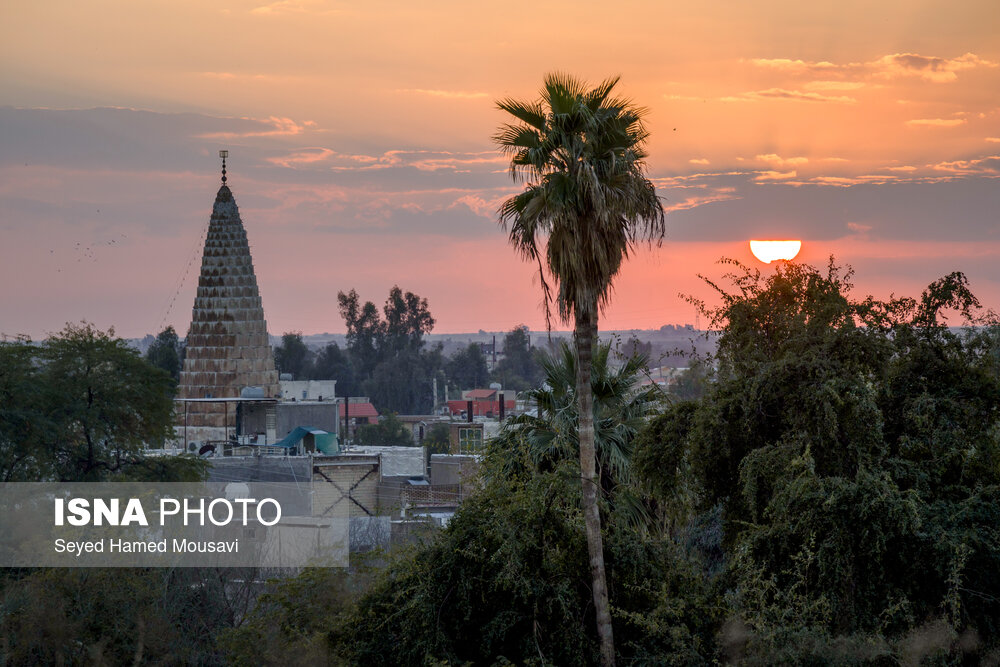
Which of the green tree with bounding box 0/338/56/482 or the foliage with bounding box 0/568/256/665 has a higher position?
the green tree with bounding box 0/338/56/482

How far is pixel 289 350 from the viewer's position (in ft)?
384

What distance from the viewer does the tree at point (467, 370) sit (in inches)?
4850

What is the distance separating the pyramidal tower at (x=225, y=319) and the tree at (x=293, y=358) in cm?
3321

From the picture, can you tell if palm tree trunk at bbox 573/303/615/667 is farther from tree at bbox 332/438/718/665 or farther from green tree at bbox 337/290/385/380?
green tree at bbox 337/290/385/380

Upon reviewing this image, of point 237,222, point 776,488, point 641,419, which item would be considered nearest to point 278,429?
point 237,222

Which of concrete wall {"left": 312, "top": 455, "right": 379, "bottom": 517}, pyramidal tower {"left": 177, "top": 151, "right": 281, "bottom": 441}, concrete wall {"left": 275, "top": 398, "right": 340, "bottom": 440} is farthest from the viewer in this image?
pyramidal tower {"left": 177, "top": 151, "right": 281, "bottom": 441}

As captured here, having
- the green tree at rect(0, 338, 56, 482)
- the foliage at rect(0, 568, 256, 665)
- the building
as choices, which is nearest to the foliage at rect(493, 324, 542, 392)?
the building

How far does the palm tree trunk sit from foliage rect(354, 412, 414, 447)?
216 feet

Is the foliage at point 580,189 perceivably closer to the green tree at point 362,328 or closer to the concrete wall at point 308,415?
the concrete wall at point 308,415

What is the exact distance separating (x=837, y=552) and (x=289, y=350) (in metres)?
105

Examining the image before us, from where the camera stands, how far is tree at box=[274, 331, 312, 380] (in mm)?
115250

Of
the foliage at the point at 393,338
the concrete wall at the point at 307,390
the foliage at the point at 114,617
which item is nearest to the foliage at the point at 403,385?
the foliage at the point at 393,338

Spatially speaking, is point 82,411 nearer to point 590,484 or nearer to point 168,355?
point 590,484

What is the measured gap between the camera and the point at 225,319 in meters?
79.8
